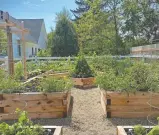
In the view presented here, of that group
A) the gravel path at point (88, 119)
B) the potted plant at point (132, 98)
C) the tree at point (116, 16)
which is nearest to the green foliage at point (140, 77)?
the potted plant at point (132, 98)

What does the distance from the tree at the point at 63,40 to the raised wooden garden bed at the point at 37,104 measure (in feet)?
51.3

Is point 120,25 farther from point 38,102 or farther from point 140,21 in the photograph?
point 38,102

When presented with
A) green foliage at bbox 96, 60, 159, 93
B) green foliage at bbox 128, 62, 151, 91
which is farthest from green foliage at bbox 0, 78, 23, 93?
green foliage at bbox 128, 62, 151, 91

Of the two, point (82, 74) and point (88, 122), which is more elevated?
point (82, 74)

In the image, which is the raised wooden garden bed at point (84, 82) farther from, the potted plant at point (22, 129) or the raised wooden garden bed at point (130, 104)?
the potted plant at point (22, 129)

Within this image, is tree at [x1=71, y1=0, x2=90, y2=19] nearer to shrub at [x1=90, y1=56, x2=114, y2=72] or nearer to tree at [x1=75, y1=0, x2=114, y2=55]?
tree at [x1=75, y1=0, x2=114, y2=55]

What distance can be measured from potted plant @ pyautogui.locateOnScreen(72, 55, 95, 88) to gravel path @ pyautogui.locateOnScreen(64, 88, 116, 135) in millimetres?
1463

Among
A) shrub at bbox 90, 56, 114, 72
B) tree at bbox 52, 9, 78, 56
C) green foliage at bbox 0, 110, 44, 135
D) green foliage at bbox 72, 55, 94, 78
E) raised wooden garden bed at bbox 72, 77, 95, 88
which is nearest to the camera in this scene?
green foliage at bbox 0, 110, 44, 135

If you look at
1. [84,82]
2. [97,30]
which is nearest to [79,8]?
[97,30]

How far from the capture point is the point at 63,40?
66.6 ft

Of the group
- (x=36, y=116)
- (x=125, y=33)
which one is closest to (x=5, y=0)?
(x=125, y=33)

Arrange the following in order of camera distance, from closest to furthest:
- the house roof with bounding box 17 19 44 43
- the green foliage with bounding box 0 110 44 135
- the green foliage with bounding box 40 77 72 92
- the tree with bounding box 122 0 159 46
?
the green foliage with bounding box 0 110 44 135 < the green foliage with bounding box 40 77 72 92 < the tree with bounding box 122 0 159 46 < the house roof with bounding box 17 19 44 43

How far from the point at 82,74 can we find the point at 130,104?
12.9 ft

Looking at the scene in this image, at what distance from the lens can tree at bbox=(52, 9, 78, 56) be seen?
20.4 metres
